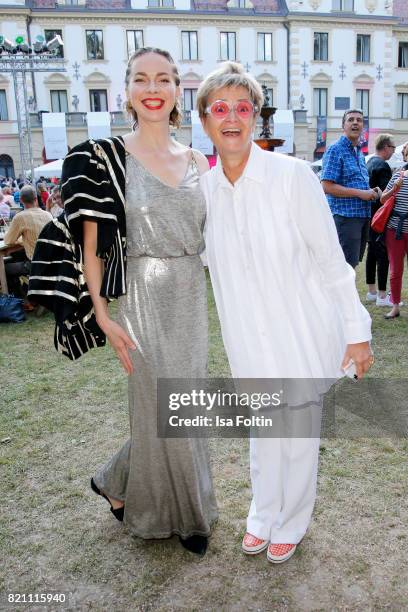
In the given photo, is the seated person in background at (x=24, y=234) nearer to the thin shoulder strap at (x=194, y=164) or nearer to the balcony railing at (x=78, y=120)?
the thin shoulder strap at (x=194, y=164)

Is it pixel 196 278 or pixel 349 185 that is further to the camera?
pixel 349 185

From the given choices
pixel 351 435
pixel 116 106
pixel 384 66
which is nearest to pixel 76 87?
pixel 116 106

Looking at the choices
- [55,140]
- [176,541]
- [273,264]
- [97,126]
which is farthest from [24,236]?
[97,126]

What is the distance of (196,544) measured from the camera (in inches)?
89.0

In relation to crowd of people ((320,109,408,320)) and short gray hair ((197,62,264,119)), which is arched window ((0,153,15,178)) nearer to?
crowd of people ((320,109,408,320))

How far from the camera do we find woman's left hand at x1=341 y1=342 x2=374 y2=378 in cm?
201

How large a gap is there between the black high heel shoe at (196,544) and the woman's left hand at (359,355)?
100 cm

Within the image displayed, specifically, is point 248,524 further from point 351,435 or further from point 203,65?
point 203,65

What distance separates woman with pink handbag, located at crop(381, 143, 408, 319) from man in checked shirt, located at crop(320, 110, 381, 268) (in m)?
0.37

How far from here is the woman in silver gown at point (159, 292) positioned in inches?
79.4

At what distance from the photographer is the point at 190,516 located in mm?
2268

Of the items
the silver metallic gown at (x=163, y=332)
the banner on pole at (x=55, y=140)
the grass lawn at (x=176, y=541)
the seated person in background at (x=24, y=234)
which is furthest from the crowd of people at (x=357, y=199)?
the banner on pole at (x=55, y=140)

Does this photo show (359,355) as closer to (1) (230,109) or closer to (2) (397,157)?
(1) (230,109)

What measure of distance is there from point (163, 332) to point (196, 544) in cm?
96
